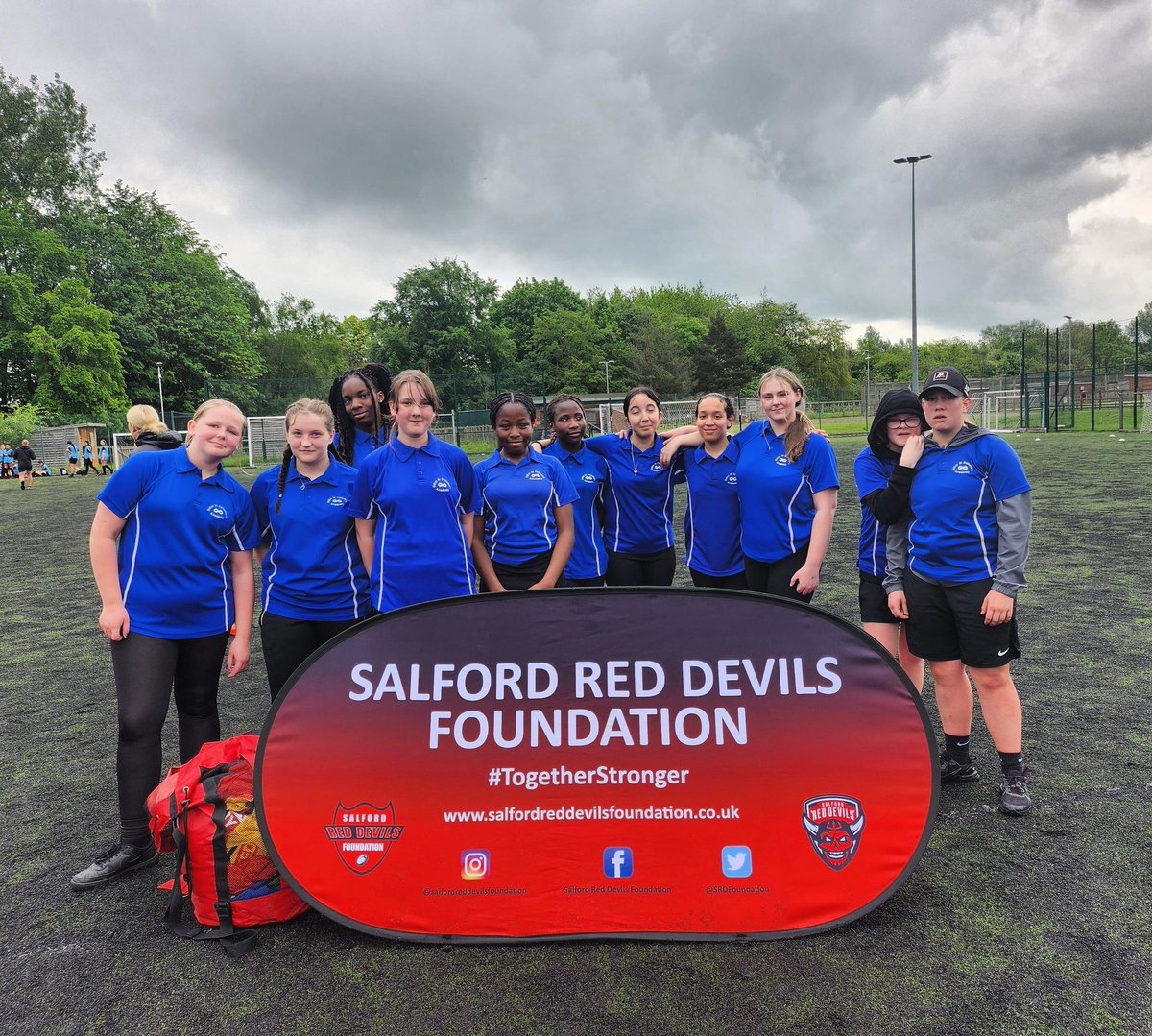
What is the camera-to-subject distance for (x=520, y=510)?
355cm

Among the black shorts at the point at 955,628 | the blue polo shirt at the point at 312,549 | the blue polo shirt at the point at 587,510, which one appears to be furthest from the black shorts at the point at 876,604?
the blue polo shirt at the point at 312,549

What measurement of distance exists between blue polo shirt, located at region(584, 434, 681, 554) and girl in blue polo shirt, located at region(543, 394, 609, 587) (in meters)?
0.05

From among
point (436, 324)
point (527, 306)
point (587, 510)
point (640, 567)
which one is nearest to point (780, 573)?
point (640, 567)

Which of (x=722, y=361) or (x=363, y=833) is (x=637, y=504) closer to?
(x=363, y=833)

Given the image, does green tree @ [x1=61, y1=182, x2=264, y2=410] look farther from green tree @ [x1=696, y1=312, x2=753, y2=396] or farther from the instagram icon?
the instagram icon

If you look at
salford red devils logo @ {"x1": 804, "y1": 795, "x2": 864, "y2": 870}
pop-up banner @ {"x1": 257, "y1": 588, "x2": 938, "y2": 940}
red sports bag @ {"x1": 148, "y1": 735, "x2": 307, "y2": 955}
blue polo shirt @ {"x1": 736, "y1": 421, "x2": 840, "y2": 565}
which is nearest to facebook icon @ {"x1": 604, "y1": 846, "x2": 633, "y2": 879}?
pop-up banner @ {"x1": 257, "y1": 588, "x2": 938, "y2": 940}

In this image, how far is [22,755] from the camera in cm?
404

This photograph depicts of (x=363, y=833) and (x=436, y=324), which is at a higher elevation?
(x=436, y=324)

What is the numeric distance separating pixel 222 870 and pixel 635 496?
8.15 feet

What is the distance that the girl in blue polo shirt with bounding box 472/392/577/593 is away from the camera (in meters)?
3.53

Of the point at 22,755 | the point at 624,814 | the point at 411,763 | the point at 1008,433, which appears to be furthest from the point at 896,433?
the point at 1008,433

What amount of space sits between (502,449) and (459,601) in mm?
1249

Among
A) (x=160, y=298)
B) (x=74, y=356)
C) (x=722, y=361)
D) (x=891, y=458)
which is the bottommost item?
(x=891, y=458)

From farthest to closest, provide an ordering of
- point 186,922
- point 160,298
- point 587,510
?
1. point 160,298
2. point 587,510
3. point 186,922
